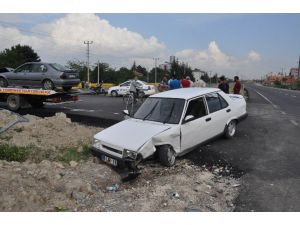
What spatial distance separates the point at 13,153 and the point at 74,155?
131cm

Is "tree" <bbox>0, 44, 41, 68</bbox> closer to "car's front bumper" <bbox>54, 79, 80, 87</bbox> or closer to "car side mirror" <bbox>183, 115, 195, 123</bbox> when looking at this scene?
"car's front bumper" <bbox>54, 79, 80, 87</bbox>

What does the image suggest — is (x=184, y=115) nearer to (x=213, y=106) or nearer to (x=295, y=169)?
(x=213, y=106)

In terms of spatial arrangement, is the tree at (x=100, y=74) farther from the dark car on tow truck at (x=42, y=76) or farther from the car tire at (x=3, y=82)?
the dark car on tow truck at (x=42, y=76)

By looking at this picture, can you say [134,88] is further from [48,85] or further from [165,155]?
[165,155]

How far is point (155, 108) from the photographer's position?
713 centimetres

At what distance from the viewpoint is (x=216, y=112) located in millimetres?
7582

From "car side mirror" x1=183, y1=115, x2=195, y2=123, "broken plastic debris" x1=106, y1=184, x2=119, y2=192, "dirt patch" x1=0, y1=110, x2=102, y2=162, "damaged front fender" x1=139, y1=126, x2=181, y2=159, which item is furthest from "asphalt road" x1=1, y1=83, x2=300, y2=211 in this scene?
"broken plastic debris" x1=106, y1=184, x2=119, y2=192

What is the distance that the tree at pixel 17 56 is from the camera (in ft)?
226

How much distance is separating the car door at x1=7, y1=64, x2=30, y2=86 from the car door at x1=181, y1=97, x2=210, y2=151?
342 inches

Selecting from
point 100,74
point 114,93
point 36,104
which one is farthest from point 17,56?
point 36,104

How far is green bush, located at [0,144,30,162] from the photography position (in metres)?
6.41

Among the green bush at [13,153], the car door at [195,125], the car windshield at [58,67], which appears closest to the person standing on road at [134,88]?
the car windshield at [58,67]

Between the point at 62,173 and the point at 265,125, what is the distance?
7761 millimetres
